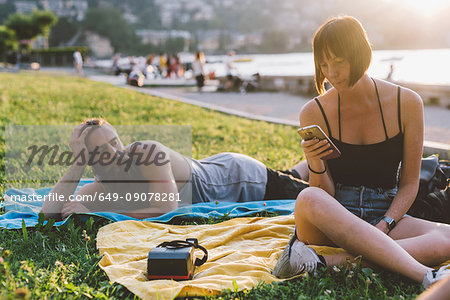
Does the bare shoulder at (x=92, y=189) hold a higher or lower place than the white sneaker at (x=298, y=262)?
higher

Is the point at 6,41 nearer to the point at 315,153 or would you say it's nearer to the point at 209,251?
the point at 209,251

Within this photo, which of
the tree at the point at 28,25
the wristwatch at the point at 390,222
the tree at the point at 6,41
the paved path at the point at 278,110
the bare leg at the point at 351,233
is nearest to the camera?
the bare leg at the point at 351,233

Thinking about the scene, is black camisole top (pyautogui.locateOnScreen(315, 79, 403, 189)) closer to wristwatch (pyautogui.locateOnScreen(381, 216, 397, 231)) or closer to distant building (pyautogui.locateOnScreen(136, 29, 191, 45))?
wristwatch (pyautogui.locateOnScreen(381, 216, 397, 231))

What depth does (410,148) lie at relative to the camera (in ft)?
9.34

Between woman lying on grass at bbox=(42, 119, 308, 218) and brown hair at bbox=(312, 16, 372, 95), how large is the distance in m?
1.63

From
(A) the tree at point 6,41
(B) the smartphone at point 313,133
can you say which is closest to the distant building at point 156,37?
(A) the tree at point 6,41

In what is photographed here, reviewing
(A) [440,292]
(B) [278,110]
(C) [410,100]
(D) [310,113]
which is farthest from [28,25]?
(A) [440,292]

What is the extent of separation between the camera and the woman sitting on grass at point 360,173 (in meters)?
2.55

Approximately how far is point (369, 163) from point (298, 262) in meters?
0.80

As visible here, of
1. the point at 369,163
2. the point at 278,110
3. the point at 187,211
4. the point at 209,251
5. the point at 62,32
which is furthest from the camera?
the point at 62,32

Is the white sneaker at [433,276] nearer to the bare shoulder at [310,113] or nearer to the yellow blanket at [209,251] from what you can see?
the yellow blanket at [209,251]

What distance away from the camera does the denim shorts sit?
2947 mm

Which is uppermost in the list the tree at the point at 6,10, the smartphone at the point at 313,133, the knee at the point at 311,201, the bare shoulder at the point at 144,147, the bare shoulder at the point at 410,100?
the tree at the point at 6,10

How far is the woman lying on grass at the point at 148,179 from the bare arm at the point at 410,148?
1548mm
